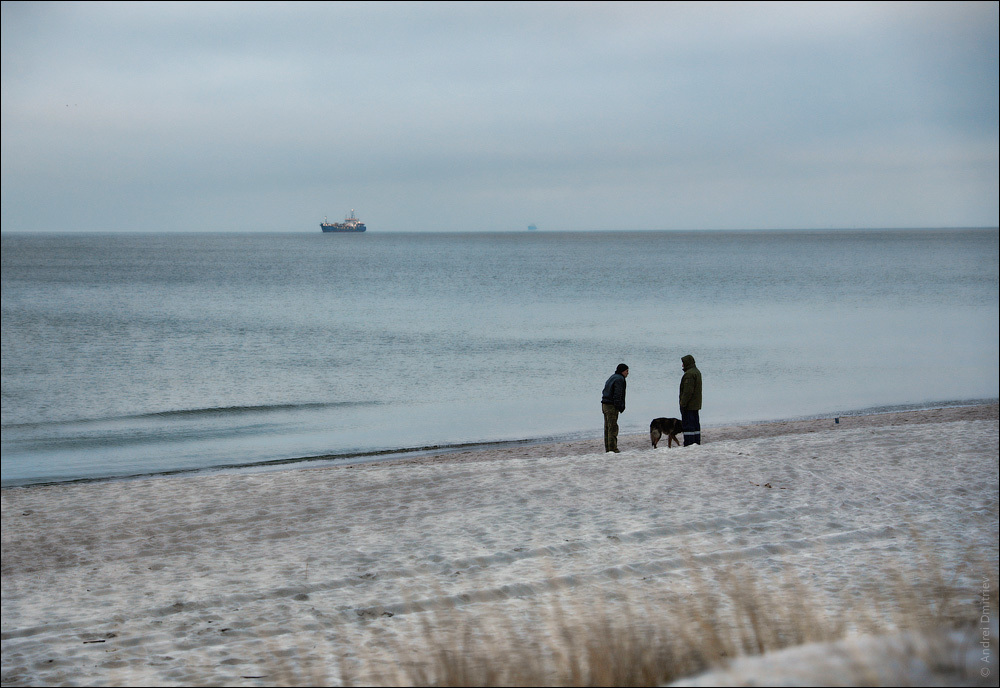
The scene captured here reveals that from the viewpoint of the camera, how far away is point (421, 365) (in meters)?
33.2

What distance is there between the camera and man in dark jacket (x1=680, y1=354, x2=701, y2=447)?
42.3 feet

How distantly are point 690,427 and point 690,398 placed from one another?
95cm

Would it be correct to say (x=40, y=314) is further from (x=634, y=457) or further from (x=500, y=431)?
(x=634, y=457)

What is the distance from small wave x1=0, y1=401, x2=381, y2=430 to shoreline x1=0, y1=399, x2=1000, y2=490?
7.06 meters

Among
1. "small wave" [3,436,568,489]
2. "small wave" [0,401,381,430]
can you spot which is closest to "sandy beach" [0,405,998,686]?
"small wave" [3,436,568,489]

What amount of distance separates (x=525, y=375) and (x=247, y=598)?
2263cm

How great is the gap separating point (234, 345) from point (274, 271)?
7585 centimetres

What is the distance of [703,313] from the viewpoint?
5472 centimetres

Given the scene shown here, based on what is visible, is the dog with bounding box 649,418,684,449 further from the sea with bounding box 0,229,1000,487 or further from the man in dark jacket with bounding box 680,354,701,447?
the sea with bounding box 0,229,1000,487

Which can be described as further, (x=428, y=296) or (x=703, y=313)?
(x=428, y=296)

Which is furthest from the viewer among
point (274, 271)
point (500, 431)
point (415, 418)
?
point (274, 271)

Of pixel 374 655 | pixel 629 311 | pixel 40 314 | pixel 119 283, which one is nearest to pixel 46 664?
pixel 374 655

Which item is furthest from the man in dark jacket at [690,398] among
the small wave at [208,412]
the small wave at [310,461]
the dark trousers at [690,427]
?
the small wave at [208,412]

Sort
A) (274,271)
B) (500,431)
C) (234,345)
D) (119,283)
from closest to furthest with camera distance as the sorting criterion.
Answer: (500,431), (234,345), (119,283), (274,271)
